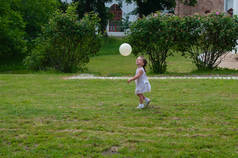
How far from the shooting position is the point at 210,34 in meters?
13.5

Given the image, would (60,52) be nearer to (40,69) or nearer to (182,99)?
(40,69)

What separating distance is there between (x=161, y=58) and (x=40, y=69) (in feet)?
19.3

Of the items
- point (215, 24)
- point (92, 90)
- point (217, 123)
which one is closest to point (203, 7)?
Answer: point (215, 24)

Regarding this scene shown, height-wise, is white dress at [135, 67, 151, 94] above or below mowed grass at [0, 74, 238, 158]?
above

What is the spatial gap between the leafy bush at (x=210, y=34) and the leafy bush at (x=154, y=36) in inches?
22.5

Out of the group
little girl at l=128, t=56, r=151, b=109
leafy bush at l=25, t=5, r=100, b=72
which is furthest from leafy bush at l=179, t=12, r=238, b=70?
little girl at l=128, t=56, r=151, b=109

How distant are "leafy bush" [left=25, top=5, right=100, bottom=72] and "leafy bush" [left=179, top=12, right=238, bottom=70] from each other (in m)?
3.98

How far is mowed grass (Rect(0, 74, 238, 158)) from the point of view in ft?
14.6

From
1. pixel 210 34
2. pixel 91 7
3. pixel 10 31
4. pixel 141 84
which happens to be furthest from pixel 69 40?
pixel 91 7

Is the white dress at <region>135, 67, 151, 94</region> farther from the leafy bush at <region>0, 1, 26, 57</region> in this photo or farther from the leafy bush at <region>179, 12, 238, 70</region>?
the leafy bush at <region>0, 1, 26, 57</region>

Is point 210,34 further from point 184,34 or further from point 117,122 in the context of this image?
point 117,122

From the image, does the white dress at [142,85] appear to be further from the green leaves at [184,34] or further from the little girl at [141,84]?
the green leaves at [184,34]

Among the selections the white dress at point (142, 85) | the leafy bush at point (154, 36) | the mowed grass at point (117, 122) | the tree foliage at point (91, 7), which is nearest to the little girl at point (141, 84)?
the white dress at point (142, 85)

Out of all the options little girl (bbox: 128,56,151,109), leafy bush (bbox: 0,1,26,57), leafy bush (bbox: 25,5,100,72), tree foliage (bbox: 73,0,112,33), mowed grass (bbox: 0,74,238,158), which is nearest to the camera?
mowed grass (bbox: 0,74,238,158)
